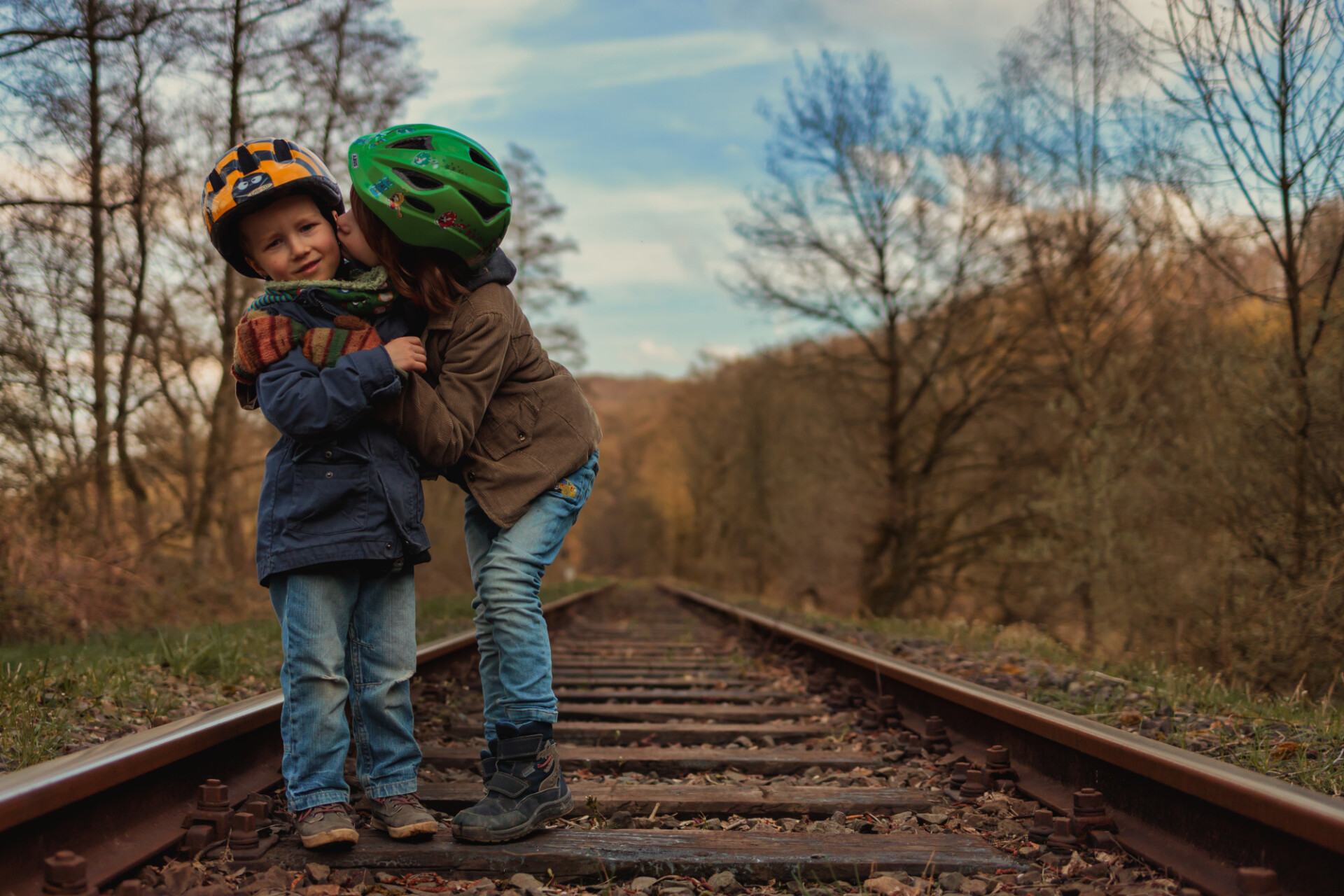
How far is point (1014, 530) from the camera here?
1677 centimetres

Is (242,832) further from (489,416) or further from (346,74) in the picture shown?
(346,74)

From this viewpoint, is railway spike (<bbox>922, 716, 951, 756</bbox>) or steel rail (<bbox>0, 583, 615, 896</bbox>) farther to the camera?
railway spike (<bbox>922, 716, 951, 756</bbox>)

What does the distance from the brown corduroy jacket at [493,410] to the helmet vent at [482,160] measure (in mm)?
296

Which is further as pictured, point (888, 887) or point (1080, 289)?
point (1080, 289)

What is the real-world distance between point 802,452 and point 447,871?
19.0m

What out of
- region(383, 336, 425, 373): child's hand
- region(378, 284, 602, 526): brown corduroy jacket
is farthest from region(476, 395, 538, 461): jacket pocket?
region(383, 336, 425, 373): child's hand

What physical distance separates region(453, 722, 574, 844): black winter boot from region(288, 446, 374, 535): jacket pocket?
671 millimetres

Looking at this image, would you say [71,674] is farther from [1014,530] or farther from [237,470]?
[1014,530]

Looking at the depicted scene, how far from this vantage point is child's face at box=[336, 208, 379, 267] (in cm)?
236

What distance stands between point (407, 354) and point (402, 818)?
110 cm

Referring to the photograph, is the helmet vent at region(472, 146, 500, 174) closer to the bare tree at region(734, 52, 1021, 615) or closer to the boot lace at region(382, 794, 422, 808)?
the boot lace at region(382, 794, 422, 808)

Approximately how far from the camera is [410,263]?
92.3 inches

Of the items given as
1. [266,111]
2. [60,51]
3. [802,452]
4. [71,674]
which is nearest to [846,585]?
[802,452]

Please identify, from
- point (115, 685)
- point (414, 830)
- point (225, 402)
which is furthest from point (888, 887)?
point (225, 402)
